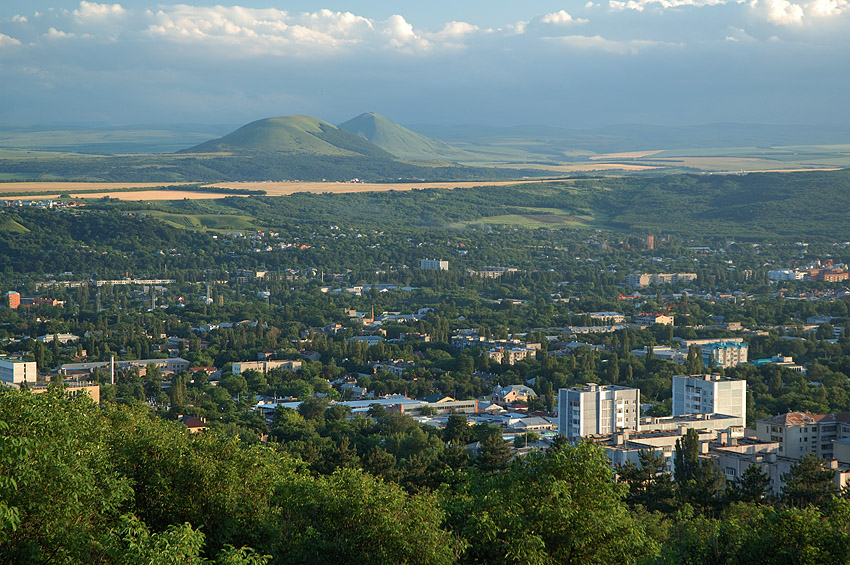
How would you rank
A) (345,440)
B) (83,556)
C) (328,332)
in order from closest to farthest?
1. (83,556)
2. (345,440)
3. (328,332)

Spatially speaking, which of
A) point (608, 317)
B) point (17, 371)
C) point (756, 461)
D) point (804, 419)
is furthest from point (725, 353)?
point (17, 371)

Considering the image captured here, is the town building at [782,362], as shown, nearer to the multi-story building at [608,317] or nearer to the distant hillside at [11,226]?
the multi-story building at [608,317]

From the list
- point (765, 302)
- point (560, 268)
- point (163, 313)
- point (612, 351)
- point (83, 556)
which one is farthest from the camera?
point (560, 268)

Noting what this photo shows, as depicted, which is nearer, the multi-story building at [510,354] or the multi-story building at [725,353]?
the multi-story building at [510,354]

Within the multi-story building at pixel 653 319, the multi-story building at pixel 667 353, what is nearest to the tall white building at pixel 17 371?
the multi-story building at pixel 667 353

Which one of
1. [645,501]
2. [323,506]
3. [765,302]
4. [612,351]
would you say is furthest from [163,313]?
[323,506]

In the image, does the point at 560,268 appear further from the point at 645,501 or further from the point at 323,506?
the point at 323,506
